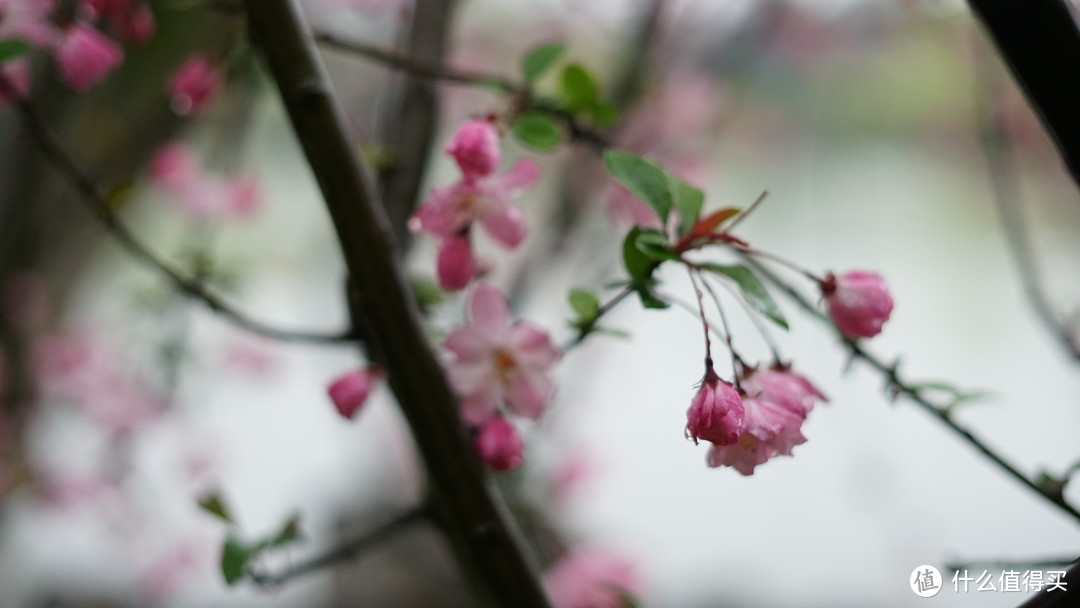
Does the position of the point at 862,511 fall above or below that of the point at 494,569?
below

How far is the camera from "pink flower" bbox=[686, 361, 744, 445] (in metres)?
0.32

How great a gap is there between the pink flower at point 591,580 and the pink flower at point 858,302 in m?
0.28

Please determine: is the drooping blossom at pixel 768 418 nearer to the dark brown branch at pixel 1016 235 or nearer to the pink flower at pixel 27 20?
the dark brown branch at pixel 1016 235

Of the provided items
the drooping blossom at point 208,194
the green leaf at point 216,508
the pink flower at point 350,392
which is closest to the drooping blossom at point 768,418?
the pink flower at point 350,392

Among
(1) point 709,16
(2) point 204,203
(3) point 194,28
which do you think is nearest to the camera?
(2) point 204,203

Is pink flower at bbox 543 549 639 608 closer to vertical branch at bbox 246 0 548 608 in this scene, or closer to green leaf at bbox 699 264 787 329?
vertical branch at bbox 246 0 548 608

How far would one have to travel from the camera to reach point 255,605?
1725 mm

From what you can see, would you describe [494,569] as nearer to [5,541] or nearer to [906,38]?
[5,541]

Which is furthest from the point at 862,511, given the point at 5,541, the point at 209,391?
the point at 5,541

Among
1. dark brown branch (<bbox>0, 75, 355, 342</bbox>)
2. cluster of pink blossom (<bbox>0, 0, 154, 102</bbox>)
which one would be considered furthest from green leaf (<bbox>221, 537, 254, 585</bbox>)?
cluster of pink blossom (<bbox>0, 0, 154, 102</bbox>)

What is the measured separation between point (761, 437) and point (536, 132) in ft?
0.74

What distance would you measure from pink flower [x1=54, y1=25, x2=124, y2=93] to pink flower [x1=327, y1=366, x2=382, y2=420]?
327mm

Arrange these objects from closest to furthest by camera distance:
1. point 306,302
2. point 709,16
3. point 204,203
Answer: point 204,203
point 709,16
point 306,302

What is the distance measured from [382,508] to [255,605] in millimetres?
346
